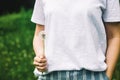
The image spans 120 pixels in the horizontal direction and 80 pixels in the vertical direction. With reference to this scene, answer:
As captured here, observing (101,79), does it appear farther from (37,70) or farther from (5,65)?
(5,65)

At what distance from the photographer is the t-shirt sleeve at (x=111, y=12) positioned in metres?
3.16

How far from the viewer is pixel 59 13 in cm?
309

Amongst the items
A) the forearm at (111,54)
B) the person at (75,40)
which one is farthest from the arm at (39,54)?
the forearm at (111,54)

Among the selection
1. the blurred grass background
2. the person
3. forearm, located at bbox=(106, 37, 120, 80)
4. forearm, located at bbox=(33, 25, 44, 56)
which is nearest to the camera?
the person

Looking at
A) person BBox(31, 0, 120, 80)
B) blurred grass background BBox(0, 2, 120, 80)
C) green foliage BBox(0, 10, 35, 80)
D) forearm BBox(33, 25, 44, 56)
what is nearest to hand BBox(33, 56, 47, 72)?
person BBox(31, 0, 120, 80)

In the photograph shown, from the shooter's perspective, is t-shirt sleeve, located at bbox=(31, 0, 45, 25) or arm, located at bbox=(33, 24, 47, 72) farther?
t-shirt sleeve, located at bbox=(31, 0, 45, 25)

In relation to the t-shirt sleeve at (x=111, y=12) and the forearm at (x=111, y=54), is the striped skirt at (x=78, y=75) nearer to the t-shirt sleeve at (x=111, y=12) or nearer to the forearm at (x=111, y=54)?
the forearm at (x=111, y=54)

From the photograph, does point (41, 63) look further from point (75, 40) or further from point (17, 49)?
point (17, 49)

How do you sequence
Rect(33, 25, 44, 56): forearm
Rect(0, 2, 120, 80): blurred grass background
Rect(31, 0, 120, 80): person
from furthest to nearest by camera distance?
Rect(0, 2, 120, 80): blurred grass background, Rect(33, 25, 44, 56): forearm, Rect(31, 0, 120, 80): person

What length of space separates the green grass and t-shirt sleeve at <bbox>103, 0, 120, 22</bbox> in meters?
3.68

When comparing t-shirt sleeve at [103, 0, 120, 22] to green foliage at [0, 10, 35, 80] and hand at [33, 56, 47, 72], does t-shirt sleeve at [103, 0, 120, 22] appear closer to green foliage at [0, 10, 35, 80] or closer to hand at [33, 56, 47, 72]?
hand at [33, 56, 47, 72]

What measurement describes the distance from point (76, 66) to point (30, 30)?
273 inches

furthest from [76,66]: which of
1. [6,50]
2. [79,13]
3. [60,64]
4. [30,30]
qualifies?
[30,30]

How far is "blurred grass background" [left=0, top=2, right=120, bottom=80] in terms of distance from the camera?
24.4 ft
